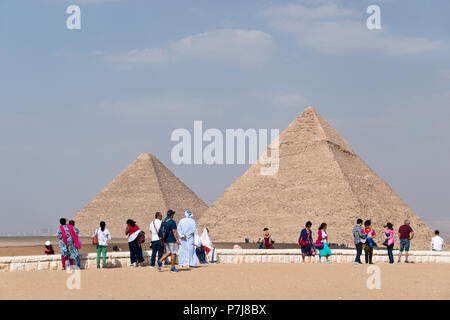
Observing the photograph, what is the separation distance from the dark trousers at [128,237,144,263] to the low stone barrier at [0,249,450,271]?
1.32ft

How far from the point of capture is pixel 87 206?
107 metres

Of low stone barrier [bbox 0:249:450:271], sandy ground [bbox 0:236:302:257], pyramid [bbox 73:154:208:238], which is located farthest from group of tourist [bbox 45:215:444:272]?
pyramid [bbox 73:154:208:238]

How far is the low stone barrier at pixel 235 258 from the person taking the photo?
14016mm

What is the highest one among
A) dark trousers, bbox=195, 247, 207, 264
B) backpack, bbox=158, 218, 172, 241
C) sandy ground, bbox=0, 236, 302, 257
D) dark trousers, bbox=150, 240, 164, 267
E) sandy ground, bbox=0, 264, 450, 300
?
backpack, bbox=158, 218, 172, 241

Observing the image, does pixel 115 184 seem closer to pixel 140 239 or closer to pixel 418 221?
pixel 418 221

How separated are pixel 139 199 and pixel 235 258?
288 feet

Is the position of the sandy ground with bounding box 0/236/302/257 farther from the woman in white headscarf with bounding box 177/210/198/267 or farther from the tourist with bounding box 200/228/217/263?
the woman in white headscarf with bounding box 177/210/198/267

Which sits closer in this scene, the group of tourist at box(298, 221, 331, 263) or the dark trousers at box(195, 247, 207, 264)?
the dark trousers at box(195, 247, 207, 264)

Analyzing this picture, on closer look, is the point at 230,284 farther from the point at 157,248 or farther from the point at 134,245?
the point at 134,245

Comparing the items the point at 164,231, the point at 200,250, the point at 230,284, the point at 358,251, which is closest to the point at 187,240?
the point at 164,231

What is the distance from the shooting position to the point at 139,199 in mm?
103875

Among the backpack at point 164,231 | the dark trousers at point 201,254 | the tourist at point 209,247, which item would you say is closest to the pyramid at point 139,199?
the tourist at point 209,247

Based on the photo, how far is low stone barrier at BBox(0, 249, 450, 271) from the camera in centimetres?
1402
